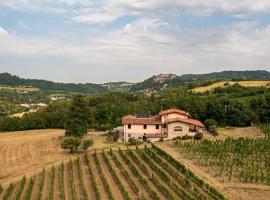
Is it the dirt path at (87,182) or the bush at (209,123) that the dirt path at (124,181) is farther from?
the bush at (209,123)

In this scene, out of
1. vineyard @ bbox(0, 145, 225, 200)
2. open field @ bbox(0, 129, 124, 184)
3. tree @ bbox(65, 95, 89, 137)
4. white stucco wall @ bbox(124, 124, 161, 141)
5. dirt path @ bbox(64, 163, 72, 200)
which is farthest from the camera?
tree @ bbox(65, 95, 89, 137)

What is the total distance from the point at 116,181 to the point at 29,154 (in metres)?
22.7

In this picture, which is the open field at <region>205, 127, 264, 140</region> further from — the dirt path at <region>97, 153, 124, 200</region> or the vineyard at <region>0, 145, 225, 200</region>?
the dirt path at <region>97, 153, 124, 200</region>

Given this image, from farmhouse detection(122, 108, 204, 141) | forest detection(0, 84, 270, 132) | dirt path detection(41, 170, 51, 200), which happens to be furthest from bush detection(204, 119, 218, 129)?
dirt path detection(41, 170, 51, 200)

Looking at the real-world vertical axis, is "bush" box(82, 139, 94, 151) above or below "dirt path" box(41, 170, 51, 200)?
above

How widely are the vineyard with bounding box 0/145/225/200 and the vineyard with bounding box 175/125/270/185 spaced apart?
3071mm

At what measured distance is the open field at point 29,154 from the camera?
4456cm

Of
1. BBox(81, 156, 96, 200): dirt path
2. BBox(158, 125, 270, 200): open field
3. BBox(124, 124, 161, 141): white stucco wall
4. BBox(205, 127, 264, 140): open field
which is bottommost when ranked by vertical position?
BBox(81, 156, 96, 200): dirt path

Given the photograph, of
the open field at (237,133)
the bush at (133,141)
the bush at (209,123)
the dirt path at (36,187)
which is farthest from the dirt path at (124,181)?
the bush at (209,123)

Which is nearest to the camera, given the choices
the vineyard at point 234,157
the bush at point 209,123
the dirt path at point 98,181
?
the dirt path at point 98,181

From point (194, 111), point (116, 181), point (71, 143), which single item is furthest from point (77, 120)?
point (116, 181)

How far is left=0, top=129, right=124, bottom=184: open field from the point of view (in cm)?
4456

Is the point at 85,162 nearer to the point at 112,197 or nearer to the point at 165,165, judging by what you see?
the point at 165,165

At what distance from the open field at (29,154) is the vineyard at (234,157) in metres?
13.0
